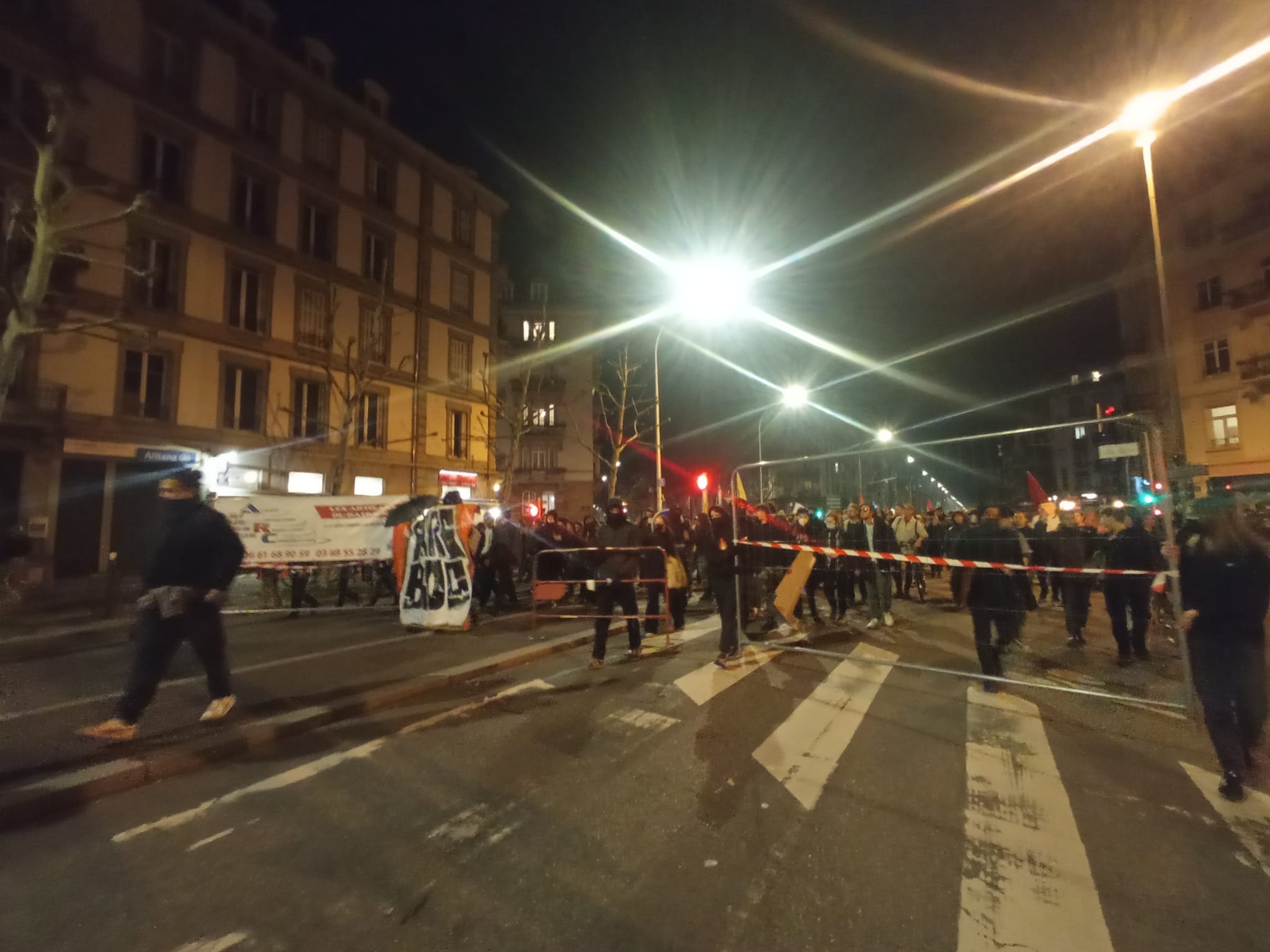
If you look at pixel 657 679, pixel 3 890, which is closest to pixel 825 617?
pixel 657 679

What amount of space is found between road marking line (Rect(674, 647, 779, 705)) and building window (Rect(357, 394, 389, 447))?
72.8 feet

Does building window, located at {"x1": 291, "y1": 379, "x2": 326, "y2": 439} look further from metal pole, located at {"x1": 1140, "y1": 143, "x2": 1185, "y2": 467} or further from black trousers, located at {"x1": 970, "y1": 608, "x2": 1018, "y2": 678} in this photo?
metal pole, located at {"x1": 1140, "y1": 143, "x2": 1185, "y2": 467}

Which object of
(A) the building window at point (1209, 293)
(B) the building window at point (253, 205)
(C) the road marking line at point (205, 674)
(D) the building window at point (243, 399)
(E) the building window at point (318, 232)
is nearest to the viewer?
(C) the road marking line at point (205, 674)

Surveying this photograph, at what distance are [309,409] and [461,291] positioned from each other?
10290mm

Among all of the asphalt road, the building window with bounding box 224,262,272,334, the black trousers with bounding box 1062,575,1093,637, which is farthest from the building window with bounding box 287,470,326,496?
the black trousers with bounding box 1062,575,1093,637

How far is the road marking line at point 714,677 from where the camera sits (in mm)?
6570

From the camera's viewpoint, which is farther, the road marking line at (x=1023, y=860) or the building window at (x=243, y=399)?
the building window at (x=243, y=399)

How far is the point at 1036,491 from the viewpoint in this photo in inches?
403

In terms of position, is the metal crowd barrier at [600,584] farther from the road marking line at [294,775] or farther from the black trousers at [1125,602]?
the black trousers at [1125,602]

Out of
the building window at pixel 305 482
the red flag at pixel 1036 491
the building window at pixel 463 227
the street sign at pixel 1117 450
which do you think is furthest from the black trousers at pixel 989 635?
the building window at pixel 463 227

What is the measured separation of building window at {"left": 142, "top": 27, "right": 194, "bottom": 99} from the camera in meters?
20.6

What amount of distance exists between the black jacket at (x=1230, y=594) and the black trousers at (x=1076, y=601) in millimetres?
4515

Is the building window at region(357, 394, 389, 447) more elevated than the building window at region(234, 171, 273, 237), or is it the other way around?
the building window at region(234, 171, 273, 237)

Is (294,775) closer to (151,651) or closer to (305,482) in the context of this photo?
(151,651)
